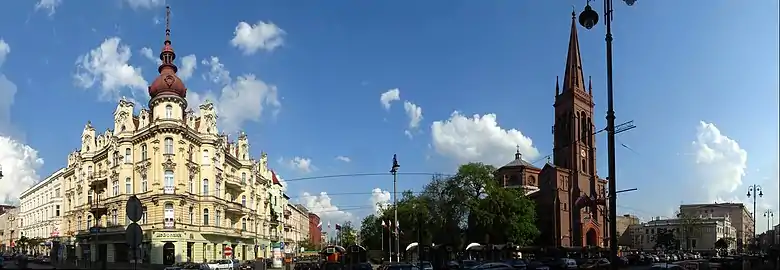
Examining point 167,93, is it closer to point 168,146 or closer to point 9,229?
point 168,146

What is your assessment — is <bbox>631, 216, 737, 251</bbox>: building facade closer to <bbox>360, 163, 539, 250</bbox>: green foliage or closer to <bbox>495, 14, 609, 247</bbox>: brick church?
<bbox>495, 14, 609, 247</bbox>: brick church

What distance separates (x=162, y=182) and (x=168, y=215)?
11.2ft

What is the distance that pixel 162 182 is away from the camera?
221 ft

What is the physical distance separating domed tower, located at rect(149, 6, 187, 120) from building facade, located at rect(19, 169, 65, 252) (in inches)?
1083

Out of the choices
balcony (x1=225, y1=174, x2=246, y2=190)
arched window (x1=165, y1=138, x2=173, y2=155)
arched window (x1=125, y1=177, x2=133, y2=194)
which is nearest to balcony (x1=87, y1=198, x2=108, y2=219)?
arched window (x1=125, y1=177, x2=133, y2=194)

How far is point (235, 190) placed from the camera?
86.1 metres

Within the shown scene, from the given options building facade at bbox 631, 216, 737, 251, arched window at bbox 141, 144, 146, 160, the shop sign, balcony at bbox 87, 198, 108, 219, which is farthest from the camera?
building facade at bbox 631, 216, 737, 251

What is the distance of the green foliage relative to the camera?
9206cm

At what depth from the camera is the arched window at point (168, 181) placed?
222 feet

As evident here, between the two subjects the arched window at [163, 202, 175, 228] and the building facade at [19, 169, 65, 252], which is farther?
the building facade at [19, 169, 65, 252]

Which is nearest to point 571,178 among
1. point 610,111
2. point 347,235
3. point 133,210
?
point 347,235

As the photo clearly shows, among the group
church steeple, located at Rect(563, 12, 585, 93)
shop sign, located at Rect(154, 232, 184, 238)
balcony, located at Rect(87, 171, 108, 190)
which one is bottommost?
shop sign, located at Rect(154, 232, 184, 238)

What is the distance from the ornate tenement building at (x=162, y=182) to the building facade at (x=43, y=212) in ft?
30.7

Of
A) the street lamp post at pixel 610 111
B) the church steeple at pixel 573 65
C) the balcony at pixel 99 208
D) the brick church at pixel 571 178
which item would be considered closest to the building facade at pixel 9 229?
the balcony at pixel 99 208
